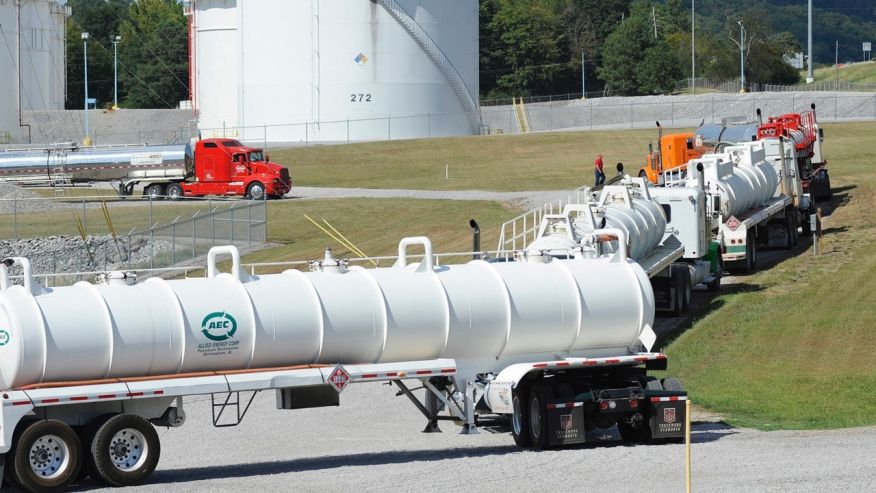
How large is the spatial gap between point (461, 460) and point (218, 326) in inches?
157

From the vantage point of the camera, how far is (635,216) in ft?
115

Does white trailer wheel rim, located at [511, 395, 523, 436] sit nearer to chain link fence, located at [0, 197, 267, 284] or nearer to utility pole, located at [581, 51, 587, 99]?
chain link fence, located at [0, 197, 267, 284]

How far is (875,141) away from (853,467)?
224 ft

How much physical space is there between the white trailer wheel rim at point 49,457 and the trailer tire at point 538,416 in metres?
6.97

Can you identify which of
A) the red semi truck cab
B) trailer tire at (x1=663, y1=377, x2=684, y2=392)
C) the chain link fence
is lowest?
trailer tire at (x1=663, y1=377, x2=684, y2=392)

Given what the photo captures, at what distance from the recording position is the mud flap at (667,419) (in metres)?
22.4

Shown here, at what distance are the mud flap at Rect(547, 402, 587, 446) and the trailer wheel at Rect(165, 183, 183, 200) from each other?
5367 centimetres

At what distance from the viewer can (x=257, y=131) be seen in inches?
4011

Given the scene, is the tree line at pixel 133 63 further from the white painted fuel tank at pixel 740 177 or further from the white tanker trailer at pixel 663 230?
the white tanker trailer at pixel 663 230

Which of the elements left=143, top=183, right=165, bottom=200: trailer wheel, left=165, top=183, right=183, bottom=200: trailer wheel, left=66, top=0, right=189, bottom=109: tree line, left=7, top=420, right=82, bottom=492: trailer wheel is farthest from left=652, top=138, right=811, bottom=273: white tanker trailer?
left=66, top=0, right=189, bottom=109: tree line

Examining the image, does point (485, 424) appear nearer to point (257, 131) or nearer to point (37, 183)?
point (37, 183)

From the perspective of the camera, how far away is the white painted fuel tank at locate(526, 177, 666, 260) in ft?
94.7

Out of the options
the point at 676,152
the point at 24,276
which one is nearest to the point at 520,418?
the point at 24,276

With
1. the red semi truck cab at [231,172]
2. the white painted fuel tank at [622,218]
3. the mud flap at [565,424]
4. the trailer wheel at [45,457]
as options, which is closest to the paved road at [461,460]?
the mud flap at [565,424]
